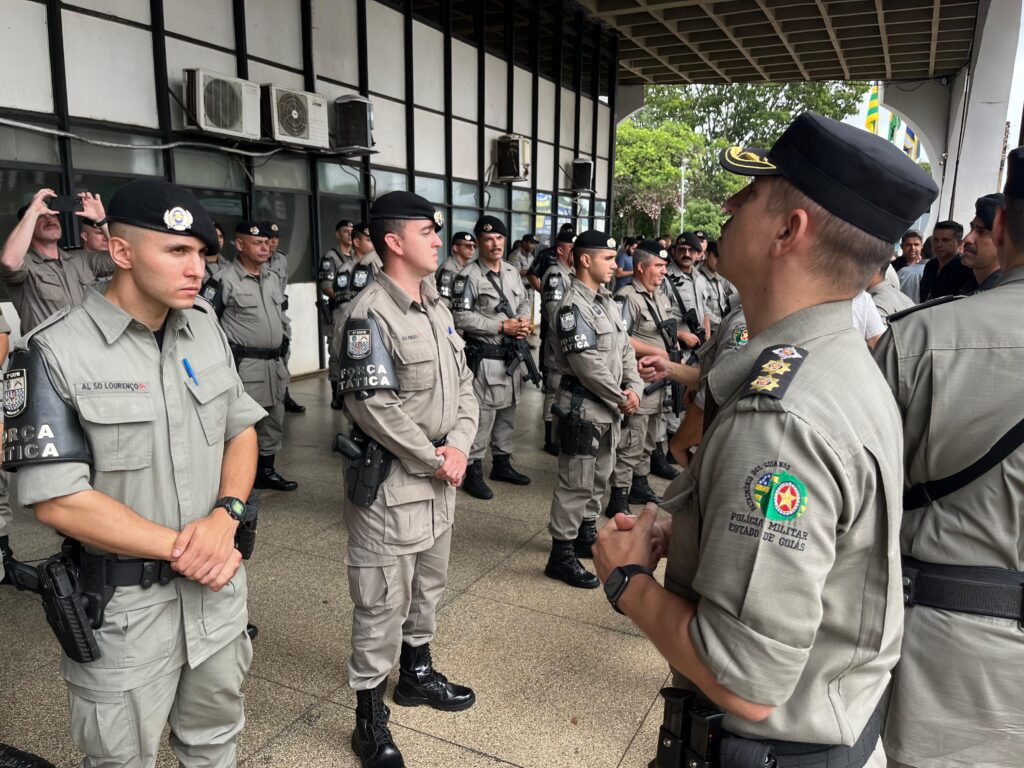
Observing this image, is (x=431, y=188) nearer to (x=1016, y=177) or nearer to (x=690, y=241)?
(x=690, y=241)

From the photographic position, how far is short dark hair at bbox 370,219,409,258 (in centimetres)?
259

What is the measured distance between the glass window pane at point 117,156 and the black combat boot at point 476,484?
4575 mm

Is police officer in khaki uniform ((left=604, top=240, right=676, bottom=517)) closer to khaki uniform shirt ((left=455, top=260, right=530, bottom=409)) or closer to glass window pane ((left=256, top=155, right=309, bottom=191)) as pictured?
khaki uniform shirt ((left=455, top=260, right=530, bottom=409))

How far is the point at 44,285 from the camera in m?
4.57

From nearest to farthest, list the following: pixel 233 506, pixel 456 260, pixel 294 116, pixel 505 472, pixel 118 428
A: 1. pixel 118 428
2. pixel 233 506
3. pixel 505 472
4. pixel 456 260
5. pixel 294 116

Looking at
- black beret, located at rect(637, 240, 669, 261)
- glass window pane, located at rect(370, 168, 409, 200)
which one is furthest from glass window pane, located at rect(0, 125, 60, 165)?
black beret, located at rect(637, 240, 669, 261)

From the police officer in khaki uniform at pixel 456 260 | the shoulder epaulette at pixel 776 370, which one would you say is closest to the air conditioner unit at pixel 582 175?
the police officer in khaki uniform at pixel 456 260

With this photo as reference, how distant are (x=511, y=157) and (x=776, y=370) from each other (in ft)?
37.3

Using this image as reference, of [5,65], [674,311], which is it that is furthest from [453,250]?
[5,65]

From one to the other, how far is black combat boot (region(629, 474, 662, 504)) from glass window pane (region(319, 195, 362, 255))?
557 centimetres

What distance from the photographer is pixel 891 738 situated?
1555 millimetres

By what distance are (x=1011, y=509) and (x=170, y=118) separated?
7694 mm

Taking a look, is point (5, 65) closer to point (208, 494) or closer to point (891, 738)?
point (208, 494)

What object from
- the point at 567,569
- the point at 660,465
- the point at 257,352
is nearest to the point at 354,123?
the point at 257,352
